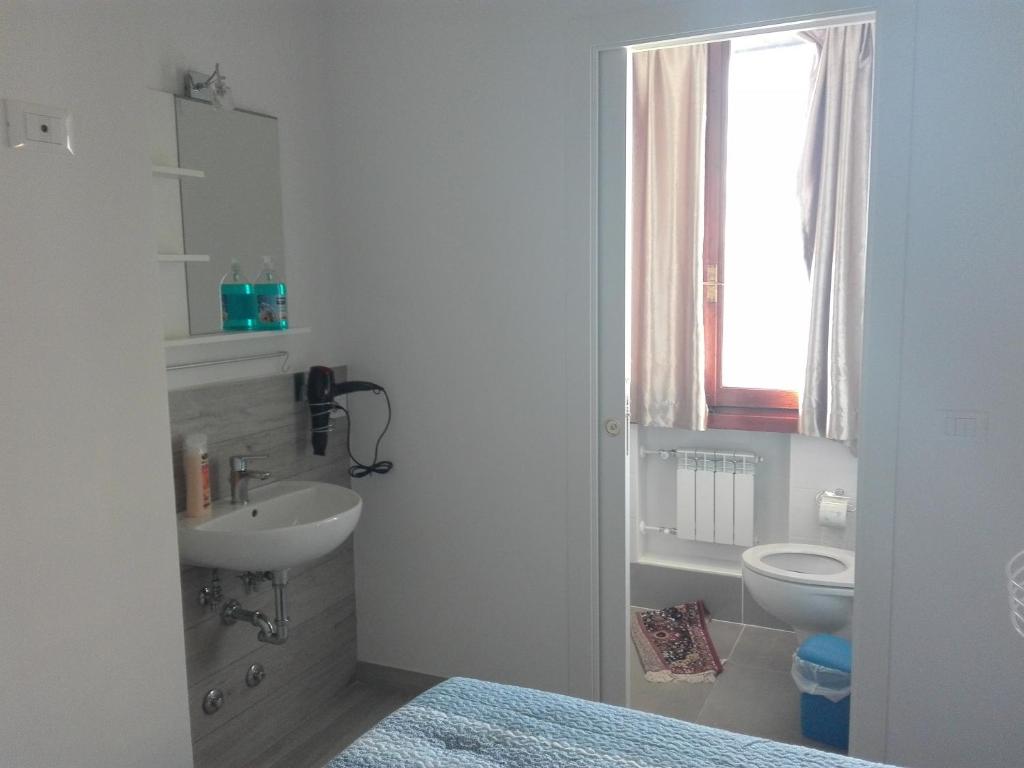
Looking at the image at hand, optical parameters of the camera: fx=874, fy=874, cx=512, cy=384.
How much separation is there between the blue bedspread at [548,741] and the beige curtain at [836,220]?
205 centimetres

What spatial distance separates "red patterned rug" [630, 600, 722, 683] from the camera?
3.28 m

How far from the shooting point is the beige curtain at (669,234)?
11.5 feet

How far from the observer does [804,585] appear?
9.70 feet

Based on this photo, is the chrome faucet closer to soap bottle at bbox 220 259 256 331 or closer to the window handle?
soap bottle at bbox 220 259 256 331

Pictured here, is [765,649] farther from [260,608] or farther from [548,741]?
[548,741]

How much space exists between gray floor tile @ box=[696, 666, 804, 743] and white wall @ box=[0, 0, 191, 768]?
5.99ft

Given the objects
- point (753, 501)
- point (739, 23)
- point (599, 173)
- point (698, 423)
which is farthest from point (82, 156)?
point (753, 501)

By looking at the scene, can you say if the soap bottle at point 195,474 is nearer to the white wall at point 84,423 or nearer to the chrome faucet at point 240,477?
the chrome faucet at point 240,477

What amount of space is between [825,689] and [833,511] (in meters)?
0.90

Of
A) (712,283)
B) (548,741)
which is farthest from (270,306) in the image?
(712,283)

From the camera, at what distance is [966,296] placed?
2.20 metres

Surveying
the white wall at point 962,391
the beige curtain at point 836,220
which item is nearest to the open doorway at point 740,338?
the beige curtain at point 836,220

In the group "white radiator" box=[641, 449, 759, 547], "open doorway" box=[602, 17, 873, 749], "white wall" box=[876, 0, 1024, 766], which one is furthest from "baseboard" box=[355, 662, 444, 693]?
"white wall" box=[876, 0, 1024, 766]

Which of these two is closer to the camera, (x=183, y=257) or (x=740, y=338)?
(x=183, y=257)
